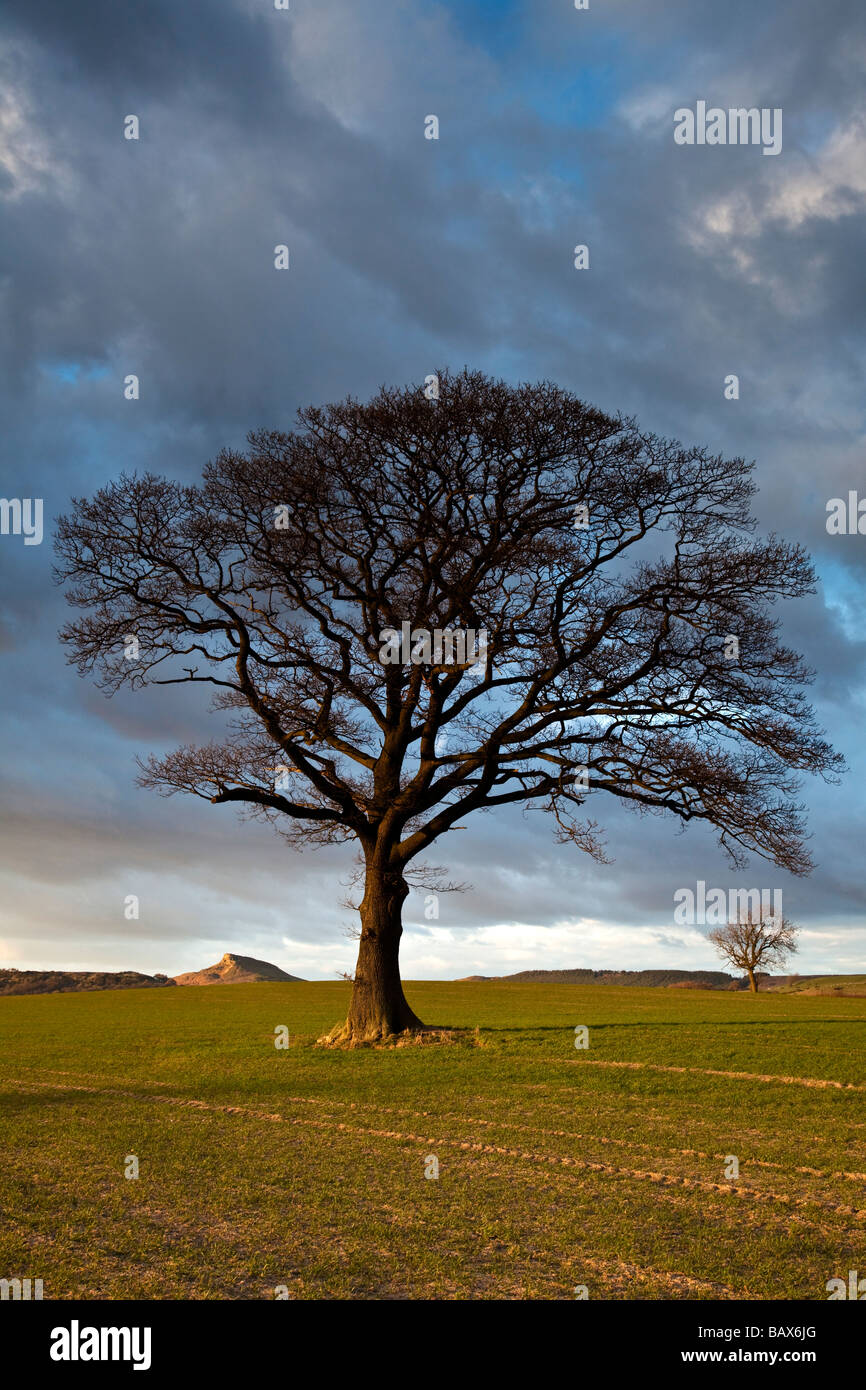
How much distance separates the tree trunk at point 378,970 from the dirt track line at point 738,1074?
5047mm

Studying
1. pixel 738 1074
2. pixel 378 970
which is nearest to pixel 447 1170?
pixel 738 1074

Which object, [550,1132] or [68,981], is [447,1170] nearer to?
[550,1132]

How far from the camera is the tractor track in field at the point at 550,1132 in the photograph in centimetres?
1129

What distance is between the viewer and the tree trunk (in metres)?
24.6

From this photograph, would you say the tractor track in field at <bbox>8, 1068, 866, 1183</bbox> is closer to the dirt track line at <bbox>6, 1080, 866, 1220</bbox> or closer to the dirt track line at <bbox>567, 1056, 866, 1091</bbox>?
the dirt track line at <bbox>6, 1080, 866, 1220</bbox>

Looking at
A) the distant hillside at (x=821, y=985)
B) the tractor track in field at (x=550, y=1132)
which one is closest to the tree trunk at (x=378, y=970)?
the tractor track in field at (x=550, y=1132)

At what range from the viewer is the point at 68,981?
289 feet

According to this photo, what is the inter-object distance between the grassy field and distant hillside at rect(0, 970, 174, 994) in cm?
6570

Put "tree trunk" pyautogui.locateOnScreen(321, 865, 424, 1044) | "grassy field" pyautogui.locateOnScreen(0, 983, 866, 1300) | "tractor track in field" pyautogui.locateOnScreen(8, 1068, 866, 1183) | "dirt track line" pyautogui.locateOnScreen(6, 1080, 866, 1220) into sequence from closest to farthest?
"grassy field" pyautogui.locateOnScreen(0, 983, 866, 1300)
"dirt track line" pyautogui.locateOnScreen(6, 1080, 866, 1220)
"tractor track in field" pyautogui.locateOnScreen(8, 1068, 866, 1183)
"tree trunk" pyautogui.locateOnScreen(321, 865, 424, 1044)

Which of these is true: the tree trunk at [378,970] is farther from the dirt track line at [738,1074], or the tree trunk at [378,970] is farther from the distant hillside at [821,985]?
the distant hillside at [821,985]

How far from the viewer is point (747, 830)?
2359 centimetres

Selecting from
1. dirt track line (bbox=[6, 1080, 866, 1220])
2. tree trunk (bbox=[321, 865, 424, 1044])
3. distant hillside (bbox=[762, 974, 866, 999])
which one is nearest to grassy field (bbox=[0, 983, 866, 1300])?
dirt track line (bbox=[6, 1080, 866, 1220])

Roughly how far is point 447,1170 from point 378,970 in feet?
44.9
